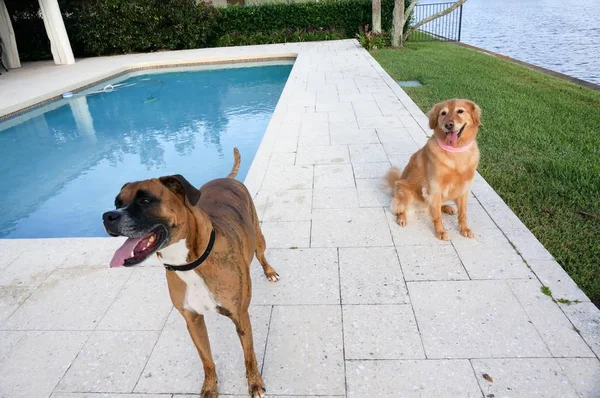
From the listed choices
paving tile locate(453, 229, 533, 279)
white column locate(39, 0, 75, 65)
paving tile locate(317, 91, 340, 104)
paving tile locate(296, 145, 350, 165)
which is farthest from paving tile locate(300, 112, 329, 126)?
white column locate(39, 0, 75, 65)

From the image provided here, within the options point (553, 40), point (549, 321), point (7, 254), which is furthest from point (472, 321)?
point (553, 40)

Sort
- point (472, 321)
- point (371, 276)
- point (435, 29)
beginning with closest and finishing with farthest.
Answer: point (472, 321) → point (371, 276) → point (435, 29)

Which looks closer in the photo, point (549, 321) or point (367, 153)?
point (549, 321)

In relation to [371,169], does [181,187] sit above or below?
above

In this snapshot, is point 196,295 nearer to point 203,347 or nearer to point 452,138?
point 203,347

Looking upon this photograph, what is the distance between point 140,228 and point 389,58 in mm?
12236

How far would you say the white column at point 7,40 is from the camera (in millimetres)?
15008

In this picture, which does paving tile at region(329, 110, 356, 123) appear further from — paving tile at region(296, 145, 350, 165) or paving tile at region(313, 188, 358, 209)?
paving tile at region(313, 188, 358, 209)

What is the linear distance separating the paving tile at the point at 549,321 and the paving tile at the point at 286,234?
1.69m

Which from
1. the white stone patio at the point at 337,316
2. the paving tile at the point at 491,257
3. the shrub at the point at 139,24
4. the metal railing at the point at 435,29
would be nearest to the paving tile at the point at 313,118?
the white stone patio at the point at 337,316

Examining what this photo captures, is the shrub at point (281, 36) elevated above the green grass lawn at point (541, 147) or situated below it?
above

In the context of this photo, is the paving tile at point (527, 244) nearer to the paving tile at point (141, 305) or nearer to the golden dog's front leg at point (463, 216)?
the golden dog's front leg at point (463, 216)

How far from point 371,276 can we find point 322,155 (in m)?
2.70

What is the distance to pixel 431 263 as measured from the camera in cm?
328
